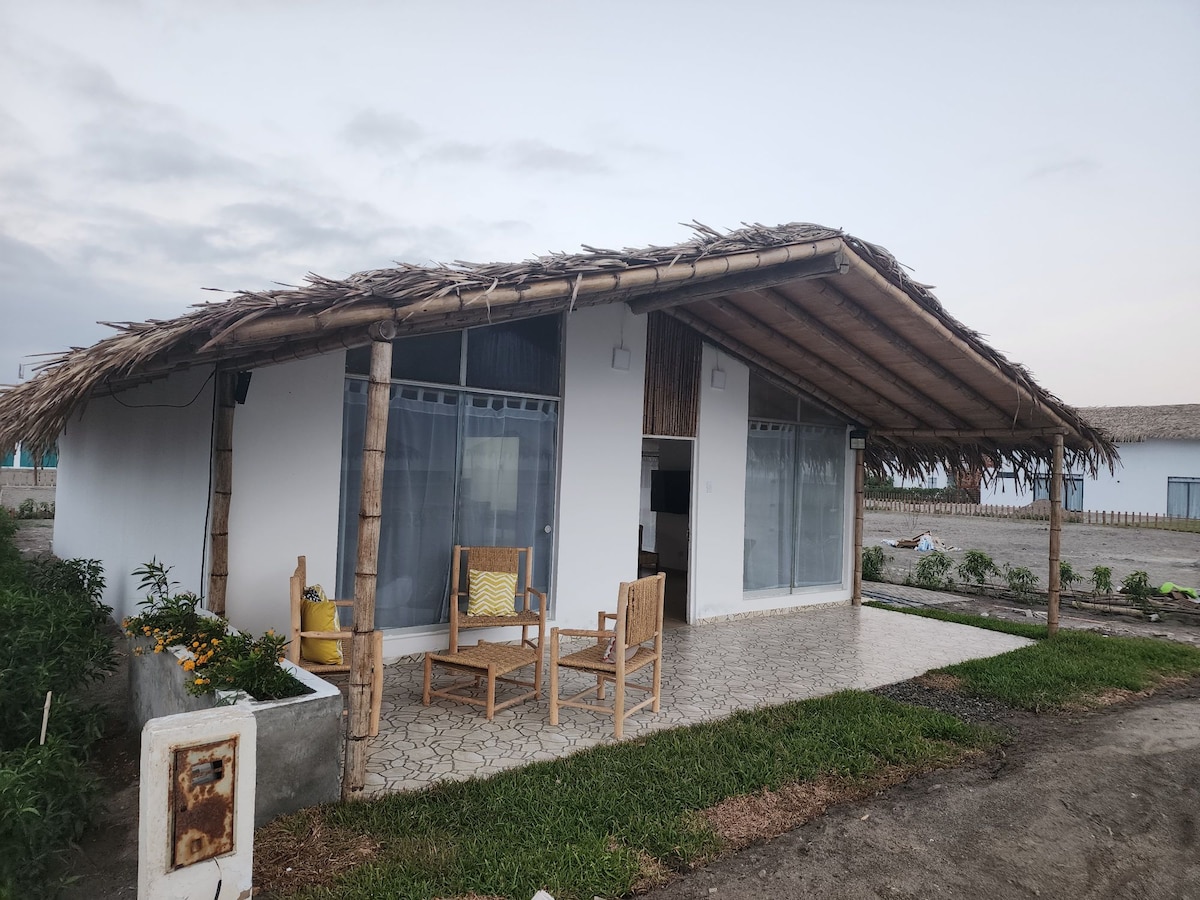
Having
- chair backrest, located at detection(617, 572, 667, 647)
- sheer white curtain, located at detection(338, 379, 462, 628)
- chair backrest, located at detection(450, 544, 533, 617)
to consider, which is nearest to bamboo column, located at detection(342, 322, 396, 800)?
chair backrest, located at detection(617, 572, 667, 647)

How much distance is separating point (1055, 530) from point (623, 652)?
5.87m

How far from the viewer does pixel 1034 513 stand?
28.8 m

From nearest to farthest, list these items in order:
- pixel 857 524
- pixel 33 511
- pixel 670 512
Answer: pixel 857 524, pixel 670 512, pixel 33 511

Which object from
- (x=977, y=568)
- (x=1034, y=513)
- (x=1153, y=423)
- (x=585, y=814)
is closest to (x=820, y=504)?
(x=977, y=568)

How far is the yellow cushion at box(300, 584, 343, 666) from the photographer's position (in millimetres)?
4738

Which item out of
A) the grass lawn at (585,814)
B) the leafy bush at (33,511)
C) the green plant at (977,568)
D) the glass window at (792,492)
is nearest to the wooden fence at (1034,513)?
the green plant at (977,568)

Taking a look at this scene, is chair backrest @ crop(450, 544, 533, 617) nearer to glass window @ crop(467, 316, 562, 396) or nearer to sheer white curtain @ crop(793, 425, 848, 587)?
glass window @ crop(467, 316, 562, 396)

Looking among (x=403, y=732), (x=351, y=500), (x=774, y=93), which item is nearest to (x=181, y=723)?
(x=403, y=732)

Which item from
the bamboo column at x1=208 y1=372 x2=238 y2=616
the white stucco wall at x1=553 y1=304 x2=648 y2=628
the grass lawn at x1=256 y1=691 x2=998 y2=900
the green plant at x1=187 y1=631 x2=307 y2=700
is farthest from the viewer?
the white stucco wall at x1=553 y1=304 x2=648 y2=628

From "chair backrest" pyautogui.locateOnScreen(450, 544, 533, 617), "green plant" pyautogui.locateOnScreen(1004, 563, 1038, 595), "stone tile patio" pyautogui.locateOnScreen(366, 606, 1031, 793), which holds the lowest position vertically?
"stone tile patio" pyautogui.locateOnScreen(366, 606, 1031, 793)

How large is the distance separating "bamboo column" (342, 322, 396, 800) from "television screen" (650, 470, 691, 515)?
7993 mm

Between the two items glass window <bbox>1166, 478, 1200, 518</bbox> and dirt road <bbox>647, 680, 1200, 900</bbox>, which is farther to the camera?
glass window <bbox>1166, 478, 1200, 518</bbox>

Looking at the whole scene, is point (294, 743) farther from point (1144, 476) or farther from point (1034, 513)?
point (1144, 476)

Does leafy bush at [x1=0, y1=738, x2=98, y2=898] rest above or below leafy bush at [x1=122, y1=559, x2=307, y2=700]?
below
